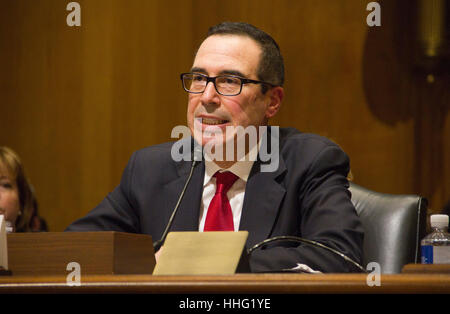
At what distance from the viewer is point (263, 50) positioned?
2131 mm

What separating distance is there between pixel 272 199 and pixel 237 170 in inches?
6.7

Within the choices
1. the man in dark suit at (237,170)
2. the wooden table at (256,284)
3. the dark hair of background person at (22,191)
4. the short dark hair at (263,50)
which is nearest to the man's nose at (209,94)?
the man in dark suit at (237,170)

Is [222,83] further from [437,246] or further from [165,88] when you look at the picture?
[165,88]

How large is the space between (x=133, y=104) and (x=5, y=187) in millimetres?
908

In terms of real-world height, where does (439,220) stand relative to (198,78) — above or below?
below

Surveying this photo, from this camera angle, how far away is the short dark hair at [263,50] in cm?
212

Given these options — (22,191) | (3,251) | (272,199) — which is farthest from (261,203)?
(22,191)

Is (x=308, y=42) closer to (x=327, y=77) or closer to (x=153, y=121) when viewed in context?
(x=327, y=77)

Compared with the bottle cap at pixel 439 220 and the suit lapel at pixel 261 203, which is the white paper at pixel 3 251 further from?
the bottle cap at pixel 439 220

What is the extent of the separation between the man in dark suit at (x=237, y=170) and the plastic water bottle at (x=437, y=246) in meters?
0.23

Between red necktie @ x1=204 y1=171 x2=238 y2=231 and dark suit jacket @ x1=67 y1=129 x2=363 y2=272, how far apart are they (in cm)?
5

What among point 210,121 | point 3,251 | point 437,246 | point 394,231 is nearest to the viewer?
point 3,251

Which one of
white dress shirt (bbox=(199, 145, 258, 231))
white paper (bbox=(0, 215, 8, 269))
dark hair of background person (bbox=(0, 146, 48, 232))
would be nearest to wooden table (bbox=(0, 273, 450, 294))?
white paper (bbox=(0, 215, 8, 269))

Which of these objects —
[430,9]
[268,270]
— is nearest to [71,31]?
[430,9]
